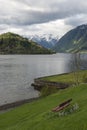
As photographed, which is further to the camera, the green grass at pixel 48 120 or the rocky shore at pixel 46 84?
the rocky shore at pixel 46 84

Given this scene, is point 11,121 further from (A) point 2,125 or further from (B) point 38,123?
(B) point 38,123

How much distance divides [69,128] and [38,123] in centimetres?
663

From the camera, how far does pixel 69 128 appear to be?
83.7 feet

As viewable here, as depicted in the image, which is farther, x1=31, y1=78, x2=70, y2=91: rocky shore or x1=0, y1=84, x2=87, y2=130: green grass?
x1=31, y1=78, x2=70, y2=91: rocky shore

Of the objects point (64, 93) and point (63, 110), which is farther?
point (64, 93)

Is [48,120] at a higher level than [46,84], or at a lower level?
higher

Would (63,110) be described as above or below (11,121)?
above

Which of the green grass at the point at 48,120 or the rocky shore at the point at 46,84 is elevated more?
the green grass at the point at 48,120

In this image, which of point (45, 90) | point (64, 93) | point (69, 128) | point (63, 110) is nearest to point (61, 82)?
point (45, 90)

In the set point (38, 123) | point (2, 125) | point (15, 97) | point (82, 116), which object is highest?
point (82, 116)

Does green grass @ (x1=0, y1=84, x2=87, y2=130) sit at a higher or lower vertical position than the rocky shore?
higher

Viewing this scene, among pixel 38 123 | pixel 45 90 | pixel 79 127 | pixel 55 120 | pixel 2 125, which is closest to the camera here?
pixel 79 127

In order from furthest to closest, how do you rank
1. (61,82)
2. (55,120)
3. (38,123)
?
(61,82), (38,123), (55,120)

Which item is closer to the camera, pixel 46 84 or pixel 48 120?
pixel 48 120
